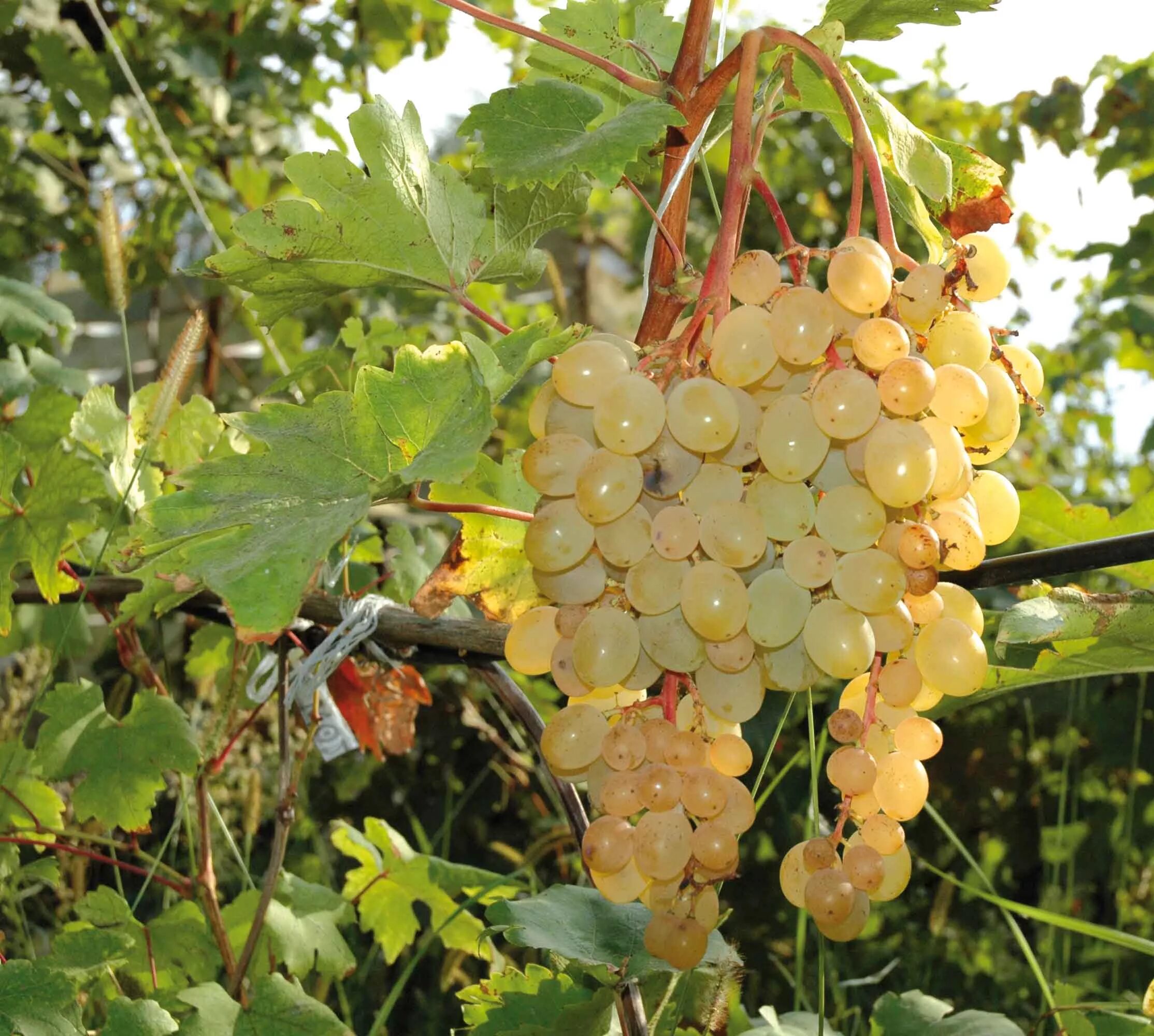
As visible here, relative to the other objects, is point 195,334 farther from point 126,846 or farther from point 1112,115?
point 1112,115

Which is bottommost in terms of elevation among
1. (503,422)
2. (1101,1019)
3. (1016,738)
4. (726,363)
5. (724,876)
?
(1016,738)

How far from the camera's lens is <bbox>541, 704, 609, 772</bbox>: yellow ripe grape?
0.50 meters

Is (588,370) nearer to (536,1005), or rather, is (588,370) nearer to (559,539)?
(559,539)

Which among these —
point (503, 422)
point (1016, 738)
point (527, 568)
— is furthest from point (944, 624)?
point (503, 422)

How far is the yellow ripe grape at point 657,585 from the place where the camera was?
0.47 meters

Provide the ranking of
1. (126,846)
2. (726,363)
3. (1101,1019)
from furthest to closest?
(126,846)
(1101,1019)
(726,363)

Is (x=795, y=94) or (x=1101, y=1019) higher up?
(x=795, y=94)

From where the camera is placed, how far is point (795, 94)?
0.56m

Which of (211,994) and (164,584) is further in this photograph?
(211,994)

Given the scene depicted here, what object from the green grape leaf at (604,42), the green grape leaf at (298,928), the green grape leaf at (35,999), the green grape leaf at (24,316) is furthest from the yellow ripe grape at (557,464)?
the green grape leaf at (24,316)

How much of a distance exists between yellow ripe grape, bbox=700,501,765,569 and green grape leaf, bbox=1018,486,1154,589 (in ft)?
0.68

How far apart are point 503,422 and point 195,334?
1.48 metres

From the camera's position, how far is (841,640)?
1.49ft

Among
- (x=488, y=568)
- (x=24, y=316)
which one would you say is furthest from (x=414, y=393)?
(x=24, y=316)
